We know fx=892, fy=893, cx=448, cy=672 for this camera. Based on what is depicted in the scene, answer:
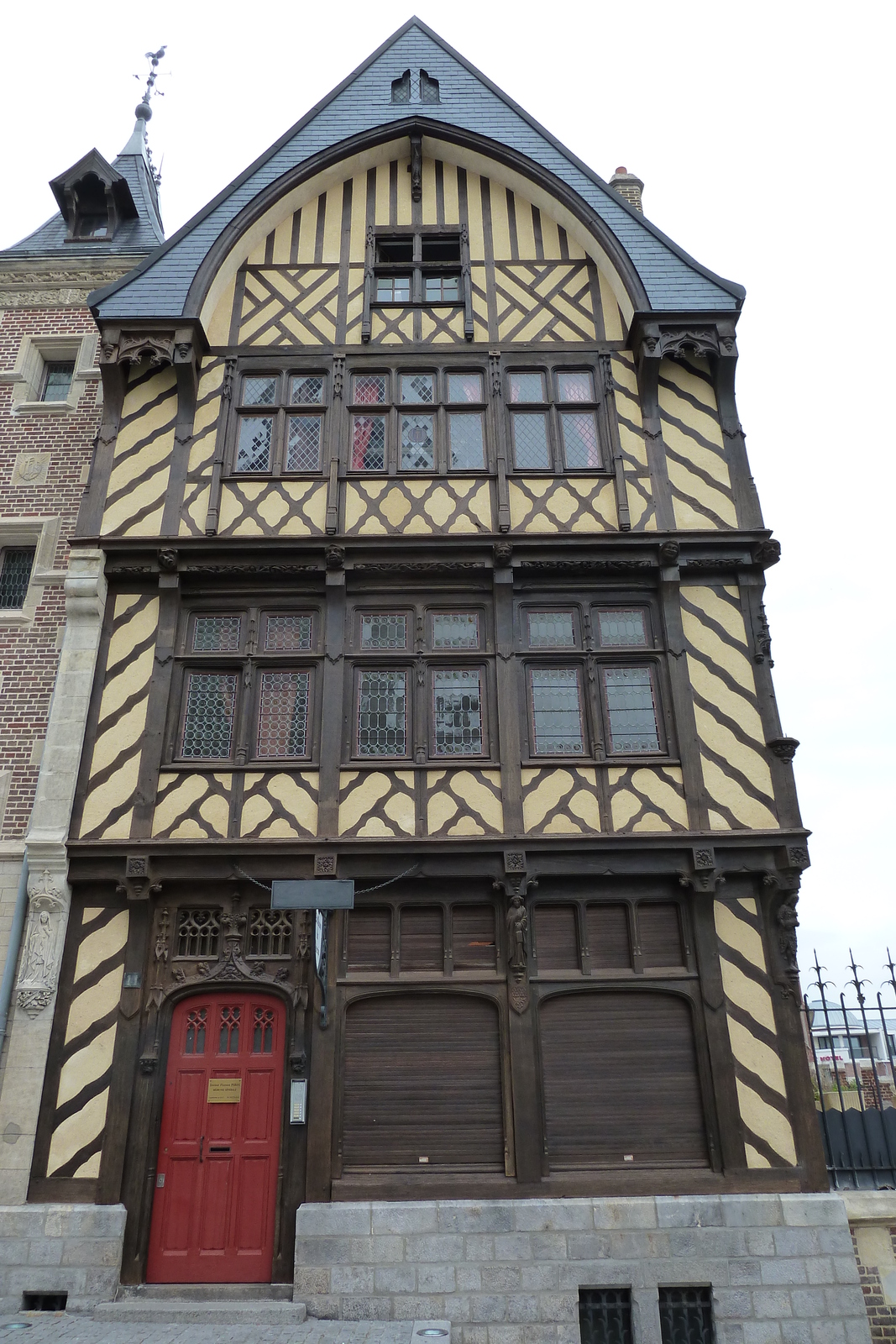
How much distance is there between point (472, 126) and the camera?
12.9 meters

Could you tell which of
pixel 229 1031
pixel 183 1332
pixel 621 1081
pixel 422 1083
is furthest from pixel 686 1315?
pixel 229 1031

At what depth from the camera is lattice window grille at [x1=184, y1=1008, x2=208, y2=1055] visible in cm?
916

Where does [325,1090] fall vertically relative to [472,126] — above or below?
below

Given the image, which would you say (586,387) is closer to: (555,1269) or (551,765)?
(551,765)

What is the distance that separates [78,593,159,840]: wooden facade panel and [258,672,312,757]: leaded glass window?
132 centimetres

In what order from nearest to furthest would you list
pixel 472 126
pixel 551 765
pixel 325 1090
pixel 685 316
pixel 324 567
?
pixel 325 1090
pixel 551 765
pixel 324 567
pixel 685 316
pixel 472 126

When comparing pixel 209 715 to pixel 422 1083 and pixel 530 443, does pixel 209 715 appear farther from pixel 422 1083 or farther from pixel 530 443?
pixel 530 443

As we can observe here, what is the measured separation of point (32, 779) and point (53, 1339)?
18.1ft

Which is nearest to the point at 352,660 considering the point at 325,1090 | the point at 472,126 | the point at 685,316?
the point at 325,1090

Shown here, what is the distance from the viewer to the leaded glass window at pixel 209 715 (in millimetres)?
10125

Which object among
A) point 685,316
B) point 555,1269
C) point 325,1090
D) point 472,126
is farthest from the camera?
point 472,126

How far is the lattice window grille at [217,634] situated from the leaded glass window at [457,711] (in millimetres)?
2450

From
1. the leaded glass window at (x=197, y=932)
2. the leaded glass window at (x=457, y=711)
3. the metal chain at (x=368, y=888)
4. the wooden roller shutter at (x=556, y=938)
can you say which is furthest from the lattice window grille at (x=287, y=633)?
the wooden roller shutter at (x=556, y=938)

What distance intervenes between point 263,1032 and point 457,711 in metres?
3.97
